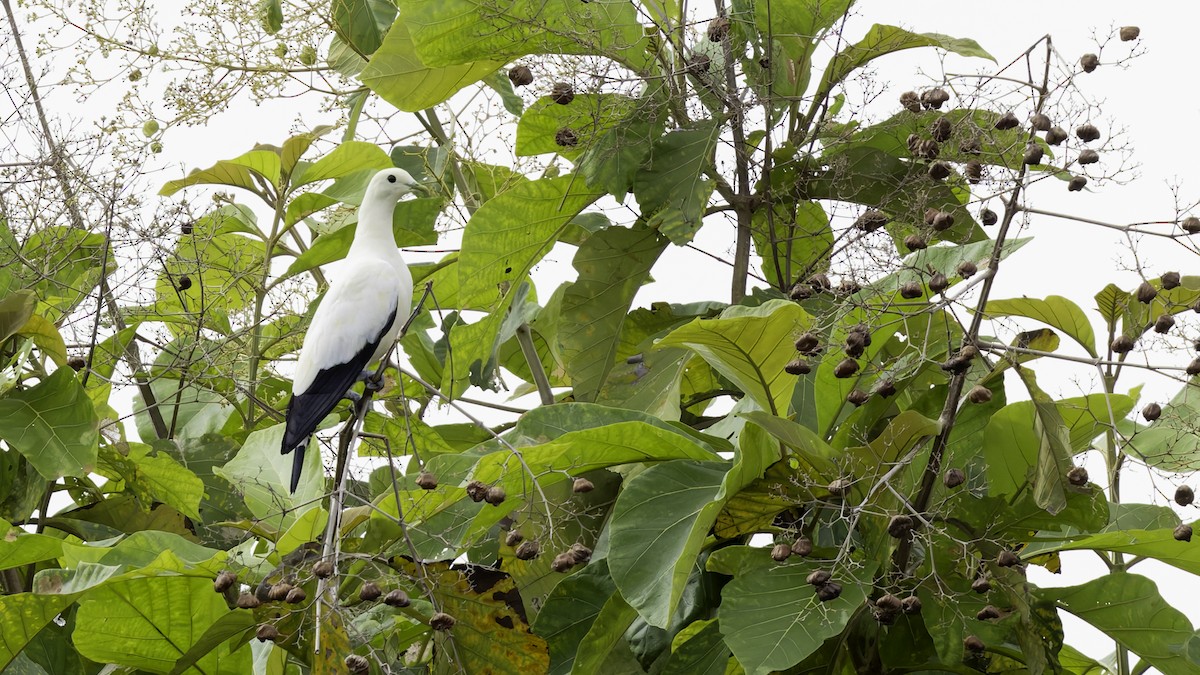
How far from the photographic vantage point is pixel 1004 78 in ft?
5.14

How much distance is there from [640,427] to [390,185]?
2.53 ft

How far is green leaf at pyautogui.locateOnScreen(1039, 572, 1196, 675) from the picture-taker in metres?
1.79

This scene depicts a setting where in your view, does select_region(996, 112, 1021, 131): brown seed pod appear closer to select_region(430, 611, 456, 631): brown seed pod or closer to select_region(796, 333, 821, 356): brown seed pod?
select_region(796, 333, 821, 356): brown seed pod

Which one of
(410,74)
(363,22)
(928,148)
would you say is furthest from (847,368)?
(363,22)

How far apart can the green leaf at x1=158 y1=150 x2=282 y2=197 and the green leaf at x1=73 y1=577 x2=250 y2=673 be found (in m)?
0.97

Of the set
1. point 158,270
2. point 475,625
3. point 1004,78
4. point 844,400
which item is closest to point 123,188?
point 158,270

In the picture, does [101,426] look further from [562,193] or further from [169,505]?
[562,193]

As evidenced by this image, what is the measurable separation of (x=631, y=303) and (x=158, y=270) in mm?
954

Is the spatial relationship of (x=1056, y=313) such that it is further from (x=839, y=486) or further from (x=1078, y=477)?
(x=839, y=486)

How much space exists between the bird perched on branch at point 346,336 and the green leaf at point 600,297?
10.8 inches

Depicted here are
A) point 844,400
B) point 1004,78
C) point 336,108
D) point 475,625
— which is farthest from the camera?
point 336,108

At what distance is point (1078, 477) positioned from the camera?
1.58m

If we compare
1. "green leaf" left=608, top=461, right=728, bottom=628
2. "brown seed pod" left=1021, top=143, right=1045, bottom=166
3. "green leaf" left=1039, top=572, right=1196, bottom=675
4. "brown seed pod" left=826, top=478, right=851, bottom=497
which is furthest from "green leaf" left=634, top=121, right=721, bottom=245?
"green leaf" left=1039, top=572, right=1196, bottom=675

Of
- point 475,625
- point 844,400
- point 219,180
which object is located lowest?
point 475,625
